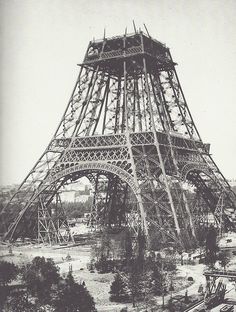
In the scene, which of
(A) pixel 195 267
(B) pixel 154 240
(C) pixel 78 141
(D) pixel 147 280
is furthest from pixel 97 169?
(D) pixel 147 280

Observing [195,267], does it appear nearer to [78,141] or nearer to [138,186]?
[138,186]

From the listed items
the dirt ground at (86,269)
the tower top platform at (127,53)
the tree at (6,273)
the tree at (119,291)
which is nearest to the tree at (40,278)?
the tree at (6,273)

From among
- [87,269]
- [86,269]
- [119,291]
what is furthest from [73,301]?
[86,269]

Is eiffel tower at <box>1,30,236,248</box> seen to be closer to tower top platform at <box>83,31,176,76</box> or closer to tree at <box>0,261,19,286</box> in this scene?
tower top platform at <box>83,31,176,76</box>

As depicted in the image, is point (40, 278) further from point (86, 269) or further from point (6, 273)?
point (86, 269)

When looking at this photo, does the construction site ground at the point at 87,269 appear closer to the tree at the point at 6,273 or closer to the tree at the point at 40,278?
the tree at the point at 40,278
